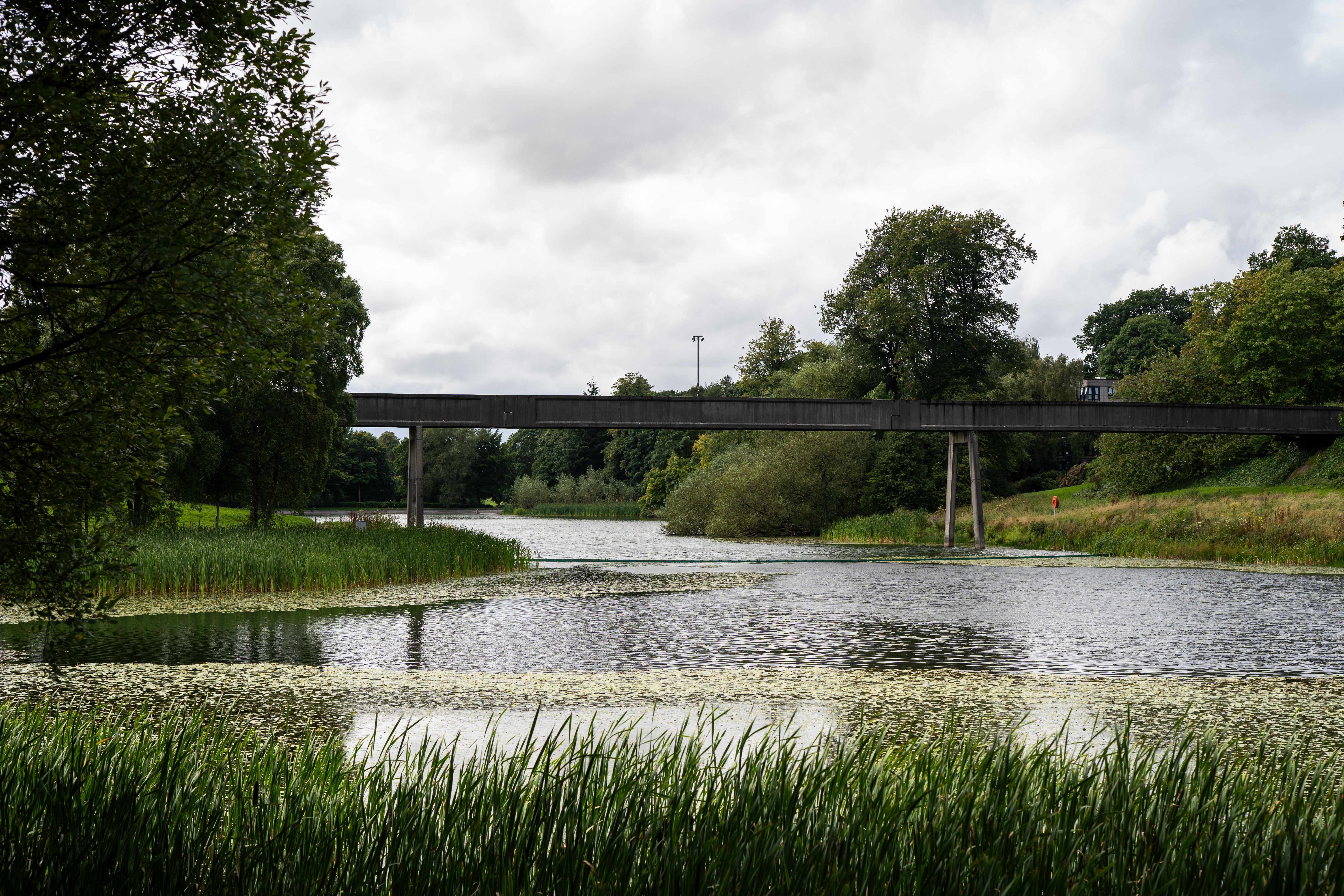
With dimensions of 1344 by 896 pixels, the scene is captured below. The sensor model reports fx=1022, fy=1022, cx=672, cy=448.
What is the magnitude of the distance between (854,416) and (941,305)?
12.7m

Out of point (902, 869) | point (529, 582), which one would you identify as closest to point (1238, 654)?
point (902, 869)

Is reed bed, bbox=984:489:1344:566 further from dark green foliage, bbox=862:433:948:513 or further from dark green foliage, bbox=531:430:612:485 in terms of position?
dark green foliage, bbox=531:430:612:485

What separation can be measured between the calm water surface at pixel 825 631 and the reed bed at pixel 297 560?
86.0 inches

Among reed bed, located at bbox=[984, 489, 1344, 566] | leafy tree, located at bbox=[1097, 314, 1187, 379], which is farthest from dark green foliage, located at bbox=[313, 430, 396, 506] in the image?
reed bed, located at bbox=[984, 489, 1344, 566]

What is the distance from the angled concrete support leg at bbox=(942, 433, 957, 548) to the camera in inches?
1345

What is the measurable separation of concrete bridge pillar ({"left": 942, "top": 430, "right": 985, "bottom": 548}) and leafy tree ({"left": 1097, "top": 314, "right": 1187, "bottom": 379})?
1394 inches

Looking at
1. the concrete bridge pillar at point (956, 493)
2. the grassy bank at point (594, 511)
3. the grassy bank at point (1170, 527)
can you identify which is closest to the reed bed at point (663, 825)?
the grassy bank at point (1170, 527)

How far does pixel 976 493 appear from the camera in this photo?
33250mm

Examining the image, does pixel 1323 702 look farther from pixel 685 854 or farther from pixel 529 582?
pixel 529 582

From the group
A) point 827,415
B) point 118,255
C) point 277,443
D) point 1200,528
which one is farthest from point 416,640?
point 827,415

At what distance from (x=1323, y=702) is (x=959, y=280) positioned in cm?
A: 3900

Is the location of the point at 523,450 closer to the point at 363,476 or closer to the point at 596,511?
the point at 363,476

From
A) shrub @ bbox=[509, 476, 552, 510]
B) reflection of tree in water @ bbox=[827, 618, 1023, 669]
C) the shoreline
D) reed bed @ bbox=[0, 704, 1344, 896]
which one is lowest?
reflection of tree in water @ bbox=[827, 618, 1023, 669]

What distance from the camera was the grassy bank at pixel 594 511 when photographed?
7462 centimetres
